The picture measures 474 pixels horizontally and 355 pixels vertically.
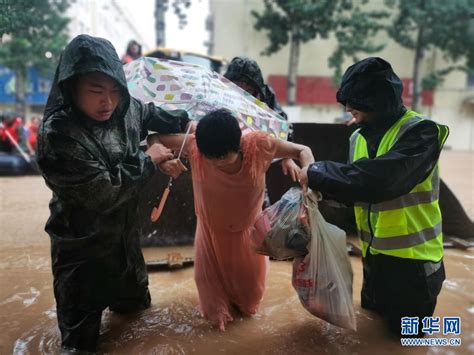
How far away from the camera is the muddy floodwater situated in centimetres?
232

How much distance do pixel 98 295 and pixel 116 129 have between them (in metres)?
0.90

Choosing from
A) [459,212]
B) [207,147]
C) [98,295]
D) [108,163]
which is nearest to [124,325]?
[98,295]

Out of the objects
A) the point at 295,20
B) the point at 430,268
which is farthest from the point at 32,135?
the point at 430,268

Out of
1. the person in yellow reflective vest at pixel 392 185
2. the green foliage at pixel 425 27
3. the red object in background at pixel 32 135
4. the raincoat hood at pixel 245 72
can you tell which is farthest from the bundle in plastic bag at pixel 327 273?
the green foliage at pixel 425 27

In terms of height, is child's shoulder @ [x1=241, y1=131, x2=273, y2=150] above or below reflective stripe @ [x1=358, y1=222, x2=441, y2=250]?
above

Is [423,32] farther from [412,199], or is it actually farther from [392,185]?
[392,185]

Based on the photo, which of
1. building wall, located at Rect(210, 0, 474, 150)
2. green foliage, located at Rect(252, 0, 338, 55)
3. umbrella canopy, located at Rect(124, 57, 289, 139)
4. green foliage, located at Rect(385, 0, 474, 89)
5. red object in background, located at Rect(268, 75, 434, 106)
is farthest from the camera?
red object in background, located at Rect(268, 75, 434, 106)

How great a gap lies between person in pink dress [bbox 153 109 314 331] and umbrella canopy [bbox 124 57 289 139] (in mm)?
225

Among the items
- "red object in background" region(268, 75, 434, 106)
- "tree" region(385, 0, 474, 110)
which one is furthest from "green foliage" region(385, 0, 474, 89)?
"red object in background" region(268, 75, 434, 106)

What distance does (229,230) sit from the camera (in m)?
2.44

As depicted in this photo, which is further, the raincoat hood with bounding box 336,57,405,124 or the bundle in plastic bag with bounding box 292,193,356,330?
the bundle in plastic bag with bounding box 292,193,356,330

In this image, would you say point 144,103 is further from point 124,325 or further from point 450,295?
point 450,295

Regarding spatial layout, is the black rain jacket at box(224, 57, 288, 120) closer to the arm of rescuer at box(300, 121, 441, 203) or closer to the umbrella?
the umbrella

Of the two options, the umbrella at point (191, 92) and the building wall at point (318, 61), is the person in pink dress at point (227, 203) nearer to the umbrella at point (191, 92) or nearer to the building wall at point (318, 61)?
the umbrella at point (191, 92)
